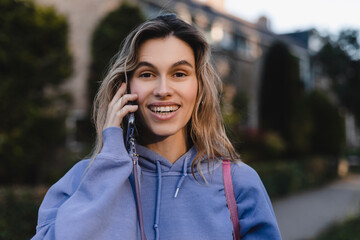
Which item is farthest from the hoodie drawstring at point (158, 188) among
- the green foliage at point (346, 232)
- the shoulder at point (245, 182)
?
the green foliage at point (346, 232)

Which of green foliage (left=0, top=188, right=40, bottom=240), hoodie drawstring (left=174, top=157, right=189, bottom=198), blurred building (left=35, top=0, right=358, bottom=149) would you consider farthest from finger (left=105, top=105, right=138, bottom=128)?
blurred building (left=35, top=0, right=358, bottom=149)

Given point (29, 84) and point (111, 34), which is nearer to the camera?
point (29, 84)

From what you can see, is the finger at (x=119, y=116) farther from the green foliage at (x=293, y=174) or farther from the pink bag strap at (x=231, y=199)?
the green foliage at (x=293, y=174)

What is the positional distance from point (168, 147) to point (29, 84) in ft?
21.2

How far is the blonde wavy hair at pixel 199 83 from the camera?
6.12 feet

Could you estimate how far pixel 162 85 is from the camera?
70.7 inches

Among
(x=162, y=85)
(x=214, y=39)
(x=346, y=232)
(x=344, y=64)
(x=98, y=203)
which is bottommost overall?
(x=346, y=232)

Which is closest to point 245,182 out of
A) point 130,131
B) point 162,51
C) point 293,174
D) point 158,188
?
point 158,188

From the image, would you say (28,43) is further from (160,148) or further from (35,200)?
(160,148)

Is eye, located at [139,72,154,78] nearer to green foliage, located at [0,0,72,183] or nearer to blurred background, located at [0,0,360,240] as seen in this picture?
blurred background, located at [0,0,360,240]

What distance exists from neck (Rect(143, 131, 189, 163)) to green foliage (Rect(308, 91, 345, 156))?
617 inches

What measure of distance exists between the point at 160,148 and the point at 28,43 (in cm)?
659

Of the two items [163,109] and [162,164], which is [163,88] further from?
[162,164]

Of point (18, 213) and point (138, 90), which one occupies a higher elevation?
point (138, 90)
